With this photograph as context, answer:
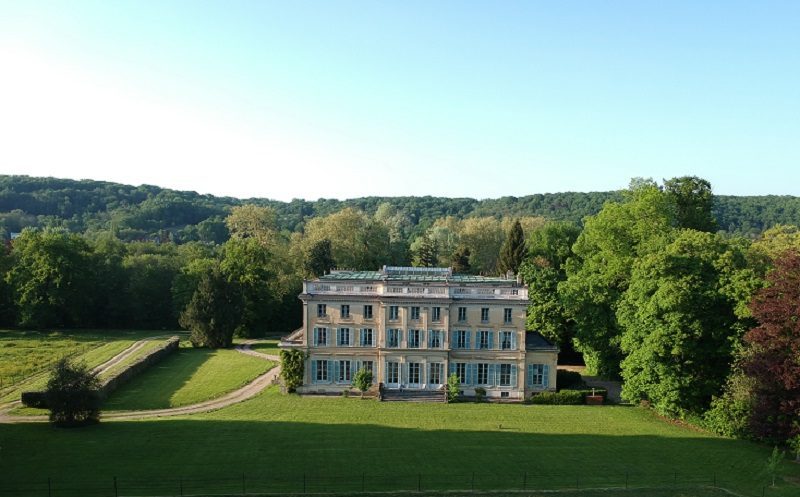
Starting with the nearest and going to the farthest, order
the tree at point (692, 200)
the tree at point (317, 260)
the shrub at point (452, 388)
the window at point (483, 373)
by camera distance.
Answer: the shrub at point (452, 388) → the window at point (483, 373) → the tree at point (692, 200) → the tree at point (317, 260)

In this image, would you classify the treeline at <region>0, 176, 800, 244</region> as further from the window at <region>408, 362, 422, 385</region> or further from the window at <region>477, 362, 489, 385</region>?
the window at <region>408, 362, 422, 385</region>

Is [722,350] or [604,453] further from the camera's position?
[722,350]

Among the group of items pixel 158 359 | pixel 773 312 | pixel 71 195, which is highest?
pixel 71 195

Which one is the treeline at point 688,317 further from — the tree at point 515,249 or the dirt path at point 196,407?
the dirt path at point 196,407

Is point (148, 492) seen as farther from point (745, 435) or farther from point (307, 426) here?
point (745, 435)

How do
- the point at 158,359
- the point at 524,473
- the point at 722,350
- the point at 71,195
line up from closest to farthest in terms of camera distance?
1. the point at 524,473
2. the point at 722,350
3. the point at 158,359
4. the point at 71,195

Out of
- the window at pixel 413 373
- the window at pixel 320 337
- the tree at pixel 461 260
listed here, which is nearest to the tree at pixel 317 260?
the tree at pixel 461 260

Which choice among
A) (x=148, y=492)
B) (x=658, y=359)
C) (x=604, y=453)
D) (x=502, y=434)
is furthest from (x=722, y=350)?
(x=148, y=492)
